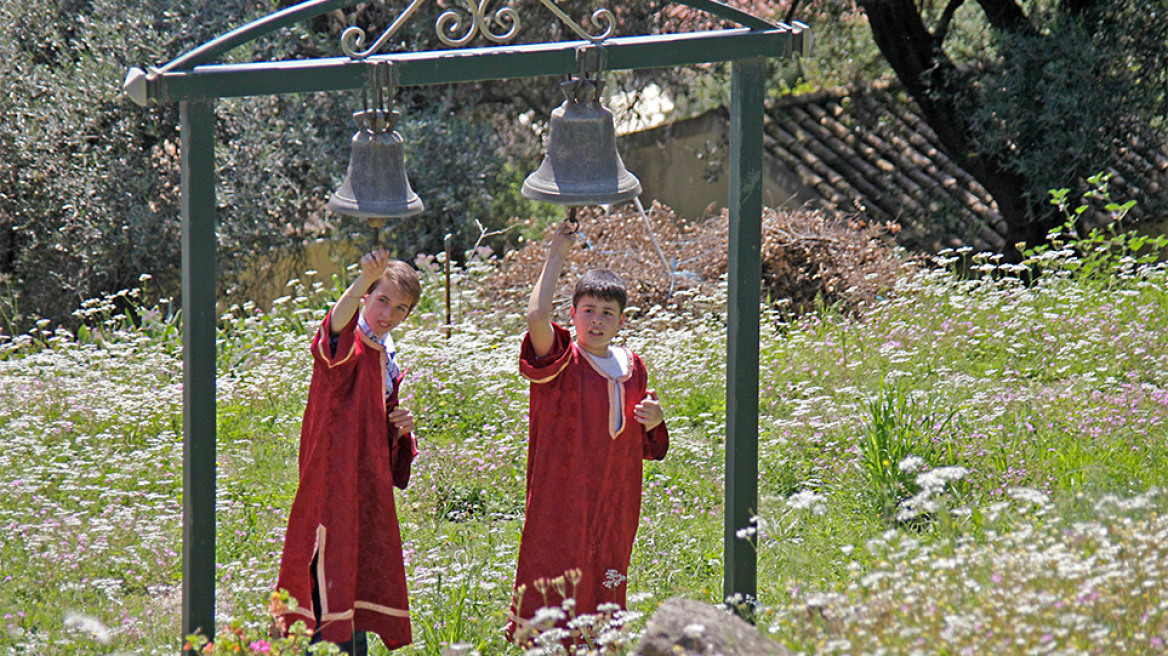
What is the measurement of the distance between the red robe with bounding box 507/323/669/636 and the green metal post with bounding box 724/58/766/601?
38 cm

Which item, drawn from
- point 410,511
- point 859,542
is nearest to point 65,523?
point 410,511

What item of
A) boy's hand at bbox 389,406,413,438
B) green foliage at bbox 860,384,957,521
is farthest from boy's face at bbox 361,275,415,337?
green foliage at bbox 860,384,957,521

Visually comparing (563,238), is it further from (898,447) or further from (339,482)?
(898,447)

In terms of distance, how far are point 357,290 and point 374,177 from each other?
1.36 feet

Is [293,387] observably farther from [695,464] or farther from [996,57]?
[996,57]

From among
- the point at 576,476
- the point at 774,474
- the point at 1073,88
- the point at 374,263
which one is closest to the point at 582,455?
the point at 576,476

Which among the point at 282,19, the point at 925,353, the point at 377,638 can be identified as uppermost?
the point at 282,19

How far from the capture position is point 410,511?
600cm

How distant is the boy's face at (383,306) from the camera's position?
4160 millimetres

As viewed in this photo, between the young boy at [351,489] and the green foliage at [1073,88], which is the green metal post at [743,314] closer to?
the young boy at [351,489]

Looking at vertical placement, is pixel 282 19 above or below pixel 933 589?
above

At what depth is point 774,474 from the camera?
604 cm

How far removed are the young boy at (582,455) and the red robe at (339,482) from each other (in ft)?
1.57

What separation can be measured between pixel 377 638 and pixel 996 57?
9277mm
